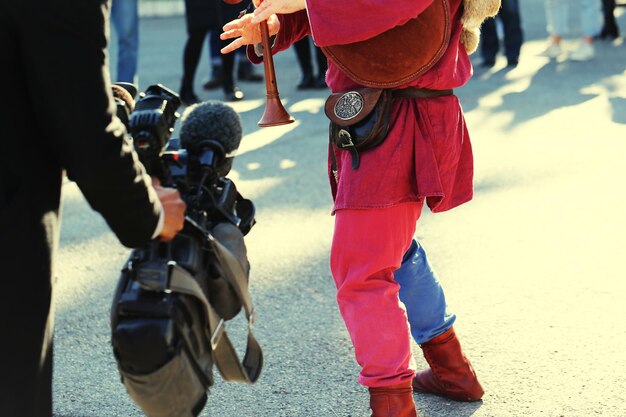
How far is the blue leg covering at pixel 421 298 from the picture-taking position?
125 inches

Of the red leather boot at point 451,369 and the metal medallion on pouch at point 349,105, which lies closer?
the metal medallion on pouch at point 349,105

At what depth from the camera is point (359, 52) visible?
109 inches

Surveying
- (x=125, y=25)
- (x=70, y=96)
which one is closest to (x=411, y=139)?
(x=70, y=96)

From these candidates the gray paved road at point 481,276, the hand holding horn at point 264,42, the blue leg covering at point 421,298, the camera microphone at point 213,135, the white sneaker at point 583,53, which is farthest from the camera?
the white sneaker at point 583,53

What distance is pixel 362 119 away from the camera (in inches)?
112

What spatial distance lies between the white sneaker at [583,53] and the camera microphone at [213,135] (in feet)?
27.0

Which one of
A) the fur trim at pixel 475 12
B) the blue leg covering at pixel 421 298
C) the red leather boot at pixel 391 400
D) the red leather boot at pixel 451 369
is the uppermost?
the fur trim at pixel 475 12

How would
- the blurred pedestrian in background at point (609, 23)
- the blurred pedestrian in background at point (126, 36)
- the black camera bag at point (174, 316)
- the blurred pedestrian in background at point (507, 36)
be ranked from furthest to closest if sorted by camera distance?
the blurred pedestrian in background at point (609, 23)
the blurred pedestrian in background at point (507, 36)
the blurred pedestrian in background at point (126, 36)
the black camera bag at point (174, 316)

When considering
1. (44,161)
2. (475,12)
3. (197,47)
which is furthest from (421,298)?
(197,47)

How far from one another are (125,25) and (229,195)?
6.95 meters

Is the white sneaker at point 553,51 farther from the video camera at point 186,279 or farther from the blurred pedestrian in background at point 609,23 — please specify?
the video camera at point 186,279

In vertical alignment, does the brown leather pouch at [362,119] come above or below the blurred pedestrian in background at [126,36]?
above

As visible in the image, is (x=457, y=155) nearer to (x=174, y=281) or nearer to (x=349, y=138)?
(x=349, y=138)

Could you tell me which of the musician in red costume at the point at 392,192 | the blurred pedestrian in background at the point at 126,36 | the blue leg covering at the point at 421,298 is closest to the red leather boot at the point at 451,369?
the blue leg covering at the point at 421,298
